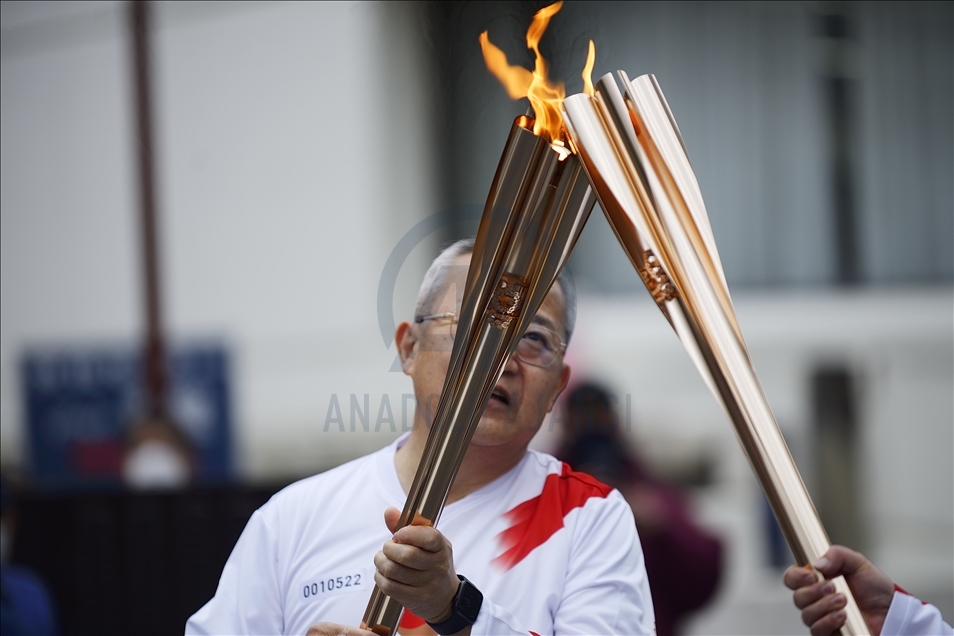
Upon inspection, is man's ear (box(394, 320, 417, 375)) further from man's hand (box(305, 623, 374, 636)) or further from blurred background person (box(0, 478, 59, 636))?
blurred background person (box(0, 478, 59, 636))

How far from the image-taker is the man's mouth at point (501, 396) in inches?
47.6

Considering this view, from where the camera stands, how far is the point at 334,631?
1.04m

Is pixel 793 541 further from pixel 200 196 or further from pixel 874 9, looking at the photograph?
pixel 874 9

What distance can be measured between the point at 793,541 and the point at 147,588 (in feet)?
6.08

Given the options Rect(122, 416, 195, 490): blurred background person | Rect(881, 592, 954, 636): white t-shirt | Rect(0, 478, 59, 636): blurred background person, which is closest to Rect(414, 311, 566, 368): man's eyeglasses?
Rect(881, 592, 954, 636): white t-shirt

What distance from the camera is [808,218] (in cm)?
468

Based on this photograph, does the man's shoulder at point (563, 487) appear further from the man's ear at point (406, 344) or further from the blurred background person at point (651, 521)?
the blurred background person at point (651, 521)

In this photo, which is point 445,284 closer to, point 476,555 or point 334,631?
point 476,555

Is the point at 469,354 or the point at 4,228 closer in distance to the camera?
the point at 469,354

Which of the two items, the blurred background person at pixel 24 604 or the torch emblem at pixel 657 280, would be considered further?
the blurred background person at pixel 24 604

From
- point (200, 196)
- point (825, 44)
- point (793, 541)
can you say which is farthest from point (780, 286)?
point (793, 541)

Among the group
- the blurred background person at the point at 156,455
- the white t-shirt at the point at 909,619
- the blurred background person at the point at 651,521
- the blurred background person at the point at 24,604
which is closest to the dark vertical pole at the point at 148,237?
the blurred background person at the point at 156,455

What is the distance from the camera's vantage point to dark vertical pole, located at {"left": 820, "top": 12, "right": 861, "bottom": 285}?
4332mm

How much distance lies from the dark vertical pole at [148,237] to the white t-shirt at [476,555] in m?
2.14
